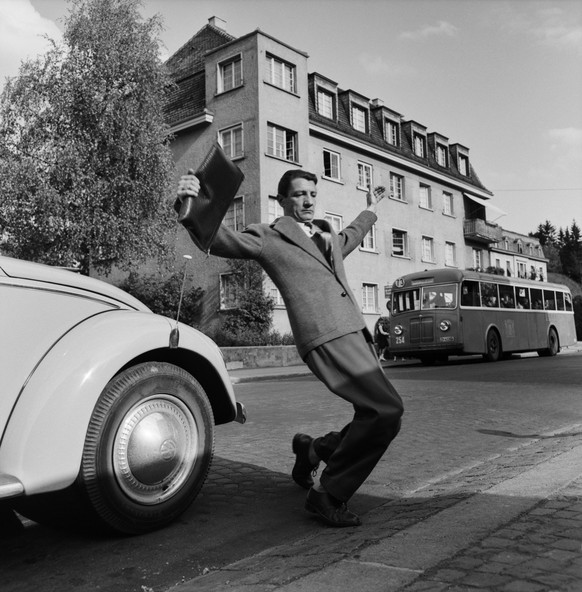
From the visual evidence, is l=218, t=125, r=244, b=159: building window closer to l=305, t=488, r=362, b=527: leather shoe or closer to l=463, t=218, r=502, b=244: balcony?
l=463, t=218, r=502, b=244: balcony

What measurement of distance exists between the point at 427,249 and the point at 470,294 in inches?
598

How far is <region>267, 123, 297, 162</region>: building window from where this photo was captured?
2655 cm

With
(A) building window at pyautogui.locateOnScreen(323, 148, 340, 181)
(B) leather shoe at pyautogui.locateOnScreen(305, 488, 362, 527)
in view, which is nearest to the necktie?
(B) leather shoe at pyautogui.locateOnScreen(305, 488, 362, 527)

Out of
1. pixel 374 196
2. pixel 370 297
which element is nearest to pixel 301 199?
pixel 374 196

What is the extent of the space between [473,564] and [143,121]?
19868 mm

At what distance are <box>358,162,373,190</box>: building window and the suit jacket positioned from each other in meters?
28.0

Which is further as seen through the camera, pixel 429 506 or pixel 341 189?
pixel 341 189

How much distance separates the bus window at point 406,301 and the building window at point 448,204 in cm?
1744

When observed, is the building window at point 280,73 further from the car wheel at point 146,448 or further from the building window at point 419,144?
the car wheel at point 146,448

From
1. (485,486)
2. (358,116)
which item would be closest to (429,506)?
(485,486)

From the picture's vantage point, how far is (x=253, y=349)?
21.8 metres

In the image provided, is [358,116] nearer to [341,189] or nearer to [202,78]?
[341,189]

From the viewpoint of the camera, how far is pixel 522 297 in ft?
80.0

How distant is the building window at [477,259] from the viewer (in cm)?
4060
